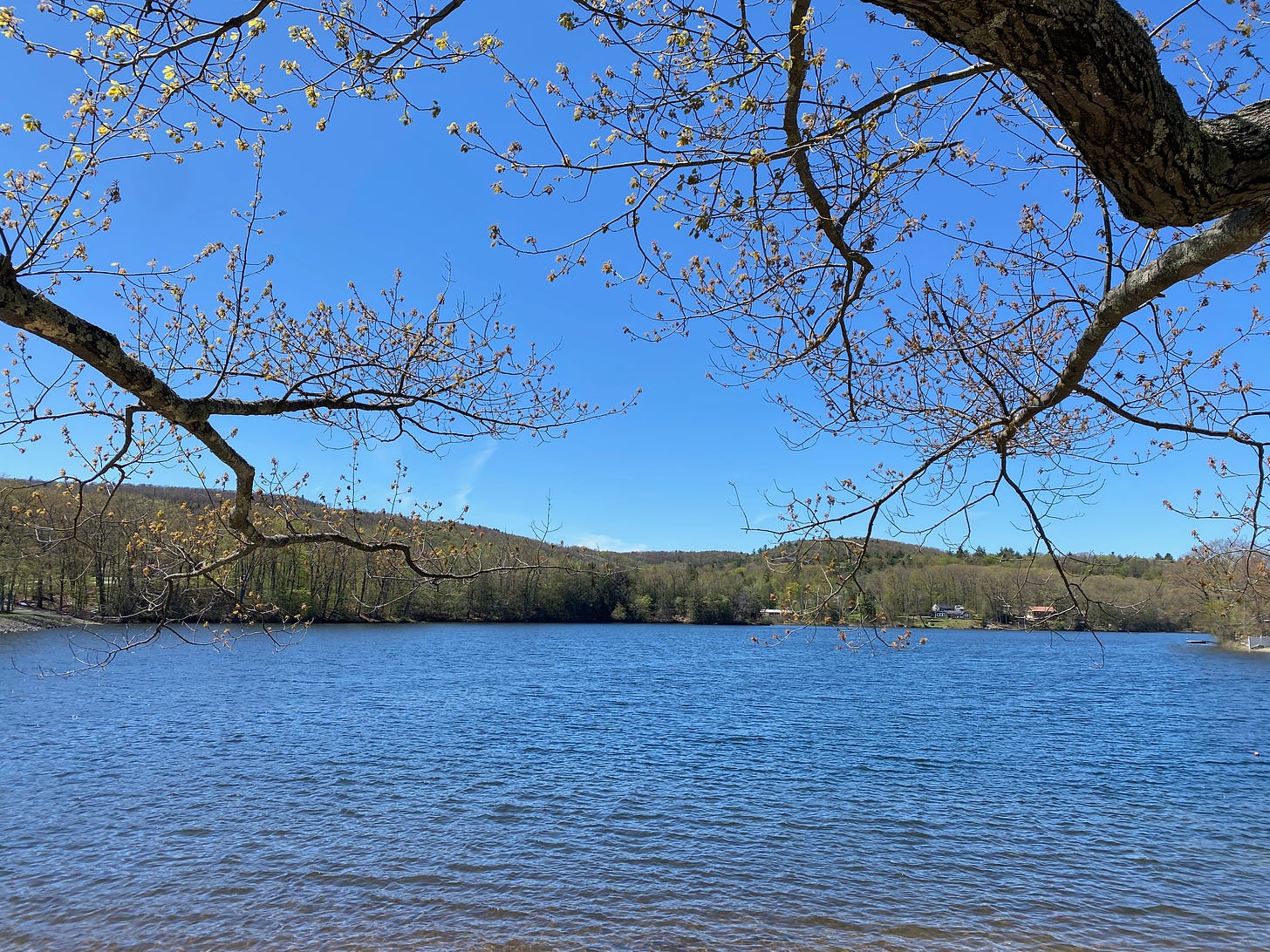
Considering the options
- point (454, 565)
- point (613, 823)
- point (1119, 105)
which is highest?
point (1119, 105)

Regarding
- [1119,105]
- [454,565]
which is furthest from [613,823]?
[1119,105]

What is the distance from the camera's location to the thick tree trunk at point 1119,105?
1962 mm

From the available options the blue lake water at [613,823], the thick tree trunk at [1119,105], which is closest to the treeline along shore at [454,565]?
the thick tree trunk at [1119,105]

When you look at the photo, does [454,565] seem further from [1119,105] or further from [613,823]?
[613,823]

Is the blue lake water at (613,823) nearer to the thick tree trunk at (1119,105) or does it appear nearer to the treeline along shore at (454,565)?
the treeline along shore at (454,565)

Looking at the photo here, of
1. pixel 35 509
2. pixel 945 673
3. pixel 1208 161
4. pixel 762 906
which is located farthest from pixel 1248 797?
pixel 945 673

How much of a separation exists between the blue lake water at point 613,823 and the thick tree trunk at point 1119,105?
23.7ft

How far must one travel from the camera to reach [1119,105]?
2096 mm

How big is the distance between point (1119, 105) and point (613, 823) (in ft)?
35.9

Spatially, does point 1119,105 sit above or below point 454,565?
above

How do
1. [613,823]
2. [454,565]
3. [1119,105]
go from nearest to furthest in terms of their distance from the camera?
1. [1119,105]
2. [454,565]
3. [613,823]

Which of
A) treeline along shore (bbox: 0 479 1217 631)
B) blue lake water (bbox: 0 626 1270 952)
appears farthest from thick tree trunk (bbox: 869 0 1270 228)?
blue lake water (bbox: 0 626 1270 952)

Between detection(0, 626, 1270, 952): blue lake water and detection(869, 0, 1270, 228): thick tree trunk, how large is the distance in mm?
7214

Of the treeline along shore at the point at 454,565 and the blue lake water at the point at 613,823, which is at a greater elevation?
the treeline along shore at the point at 454,565
